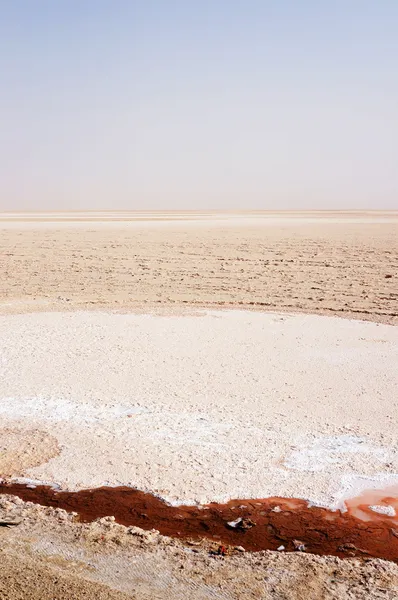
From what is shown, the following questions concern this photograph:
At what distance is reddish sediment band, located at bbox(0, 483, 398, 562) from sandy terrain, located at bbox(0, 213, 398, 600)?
14 cm

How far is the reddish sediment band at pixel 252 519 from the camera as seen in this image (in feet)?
11.0

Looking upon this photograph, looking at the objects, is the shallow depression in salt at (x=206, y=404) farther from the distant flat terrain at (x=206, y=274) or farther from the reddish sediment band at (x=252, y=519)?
the distant flat terrain at (x=206, y=274)

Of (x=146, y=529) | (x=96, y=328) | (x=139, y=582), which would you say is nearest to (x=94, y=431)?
(x=146, y=529)

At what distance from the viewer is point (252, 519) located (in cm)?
359

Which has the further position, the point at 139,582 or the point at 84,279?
the point at 84,279

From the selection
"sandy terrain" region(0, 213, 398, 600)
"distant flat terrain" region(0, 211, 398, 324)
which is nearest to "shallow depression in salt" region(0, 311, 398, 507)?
"sandy terrain" region(0, 213, 398, 600)

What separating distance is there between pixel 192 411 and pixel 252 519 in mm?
1731

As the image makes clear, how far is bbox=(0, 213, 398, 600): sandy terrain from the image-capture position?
2.96m

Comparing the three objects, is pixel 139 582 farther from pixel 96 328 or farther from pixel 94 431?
pixel 96 328

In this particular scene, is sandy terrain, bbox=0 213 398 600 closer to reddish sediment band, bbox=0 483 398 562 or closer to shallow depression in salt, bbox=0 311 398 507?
shallow depression in salt, bbox=0 311 398 507

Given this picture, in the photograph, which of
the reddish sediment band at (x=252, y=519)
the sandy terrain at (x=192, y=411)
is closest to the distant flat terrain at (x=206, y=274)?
the sandy terrain at (x=192, y=411)

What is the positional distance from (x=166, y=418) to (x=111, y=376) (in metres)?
1.19

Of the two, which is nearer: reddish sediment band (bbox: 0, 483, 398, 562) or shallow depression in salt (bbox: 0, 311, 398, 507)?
reddish sediment band (bbox: 0, 483, 398, 562)

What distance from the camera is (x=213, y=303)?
32.8 ft
